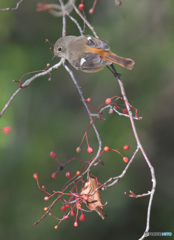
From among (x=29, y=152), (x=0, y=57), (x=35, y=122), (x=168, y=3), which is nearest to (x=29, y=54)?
(x=0, y=57)

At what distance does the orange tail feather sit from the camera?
3.11 metres

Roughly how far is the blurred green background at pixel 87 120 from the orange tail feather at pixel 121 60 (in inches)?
67.0

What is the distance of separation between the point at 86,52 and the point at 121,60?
Answer: 509mm

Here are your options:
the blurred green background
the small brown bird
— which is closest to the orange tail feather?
the small brown bird

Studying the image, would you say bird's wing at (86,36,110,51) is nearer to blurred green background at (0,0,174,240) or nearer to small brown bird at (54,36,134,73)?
small brown bird at (54,36,134,73)

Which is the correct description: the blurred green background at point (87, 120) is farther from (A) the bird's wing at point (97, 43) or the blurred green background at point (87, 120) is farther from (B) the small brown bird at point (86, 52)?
(A) the bird's wing at point (97, 43)

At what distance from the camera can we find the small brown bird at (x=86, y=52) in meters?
3.33

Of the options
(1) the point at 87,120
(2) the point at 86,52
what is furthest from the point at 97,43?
(1) the point at 87,120

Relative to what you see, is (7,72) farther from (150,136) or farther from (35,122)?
(150,136)

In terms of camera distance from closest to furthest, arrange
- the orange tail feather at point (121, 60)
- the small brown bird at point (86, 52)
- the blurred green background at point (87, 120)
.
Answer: the orange tail feather at point (121, 60), the small brown bird at point (86, 52), the blurred green background at point (87, 120)

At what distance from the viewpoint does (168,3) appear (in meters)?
5.36

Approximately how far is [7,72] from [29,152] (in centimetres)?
99

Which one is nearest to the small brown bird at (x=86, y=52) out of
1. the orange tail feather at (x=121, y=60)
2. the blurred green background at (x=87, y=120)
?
the orange tail feather at (x=121, y=60)

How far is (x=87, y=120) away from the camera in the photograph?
5.42 m
